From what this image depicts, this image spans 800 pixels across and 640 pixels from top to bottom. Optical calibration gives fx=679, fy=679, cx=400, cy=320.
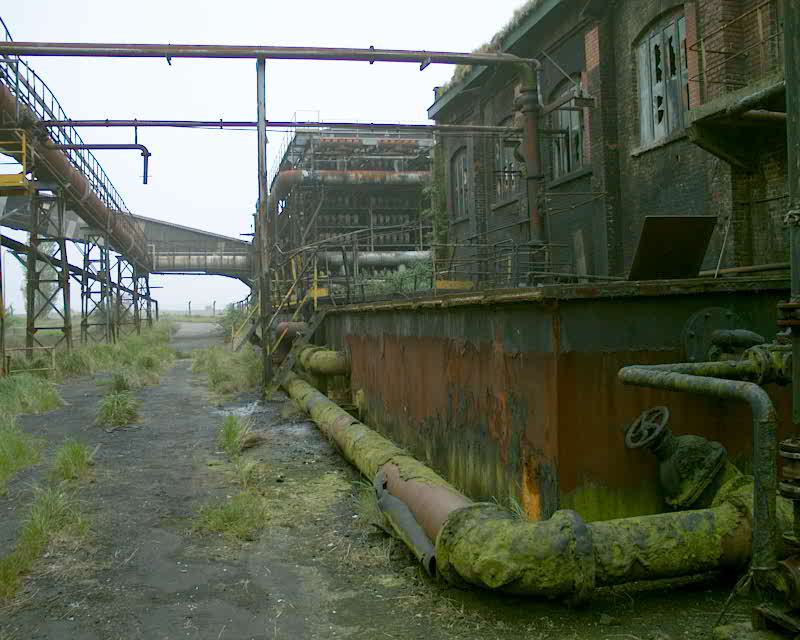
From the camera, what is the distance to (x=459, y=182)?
2062cm

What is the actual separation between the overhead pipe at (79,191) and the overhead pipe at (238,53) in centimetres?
169

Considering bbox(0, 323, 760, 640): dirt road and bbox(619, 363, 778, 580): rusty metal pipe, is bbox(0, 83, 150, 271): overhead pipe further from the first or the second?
bbox(619, 363, 778, 580): rusty metal pipe

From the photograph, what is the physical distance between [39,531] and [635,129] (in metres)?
11.1

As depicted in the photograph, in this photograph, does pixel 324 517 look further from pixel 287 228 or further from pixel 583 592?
pixel 287 228

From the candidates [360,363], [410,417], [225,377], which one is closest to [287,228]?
[225,377]

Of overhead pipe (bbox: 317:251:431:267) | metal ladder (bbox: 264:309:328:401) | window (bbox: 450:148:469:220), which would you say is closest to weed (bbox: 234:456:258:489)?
metal ladder (bbox: 264:309:328:401)

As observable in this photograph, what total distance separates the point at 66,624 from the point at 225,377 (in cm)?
1153

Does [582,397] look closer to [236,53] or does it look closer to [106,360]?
[236,53]

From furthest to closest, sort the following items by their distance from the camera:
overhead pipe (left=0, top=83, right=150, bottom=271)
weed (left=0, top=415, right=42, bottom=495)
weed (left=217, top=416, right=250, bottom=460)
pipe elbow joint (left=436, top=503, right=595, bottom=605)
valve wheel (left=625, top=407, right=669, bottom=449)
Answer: overhead pipe (left=0, top=83, right=150, bottom=271)
weed (left=217, top=416, right=250, bottom=460)
weed (left=0, top=415, right=42, bottom=495)
valve wheel (left=625, top=407, right=669, bottom=449)
pipe elbow joint (left=436, top=503, right=595, bottom=605)

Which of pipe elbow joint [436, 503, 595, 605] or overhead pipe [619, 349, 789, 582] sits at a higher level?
overhead pipe [619, 349, 789, 582]

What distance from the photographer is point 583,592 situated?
3.02m

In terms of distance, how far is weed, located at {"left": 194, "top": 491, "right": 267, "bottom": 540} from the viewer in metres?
4.83

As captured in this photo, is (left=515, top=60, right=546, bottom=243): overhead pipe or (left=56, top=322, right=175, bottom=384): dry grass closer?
(left=515, top=60, right=546, bottom=243): overhead pipe

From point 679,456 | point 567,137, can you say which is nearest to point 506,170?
point 567,137
